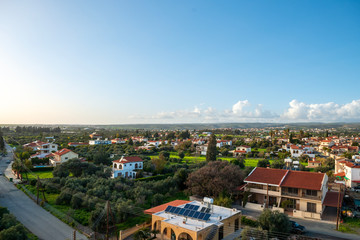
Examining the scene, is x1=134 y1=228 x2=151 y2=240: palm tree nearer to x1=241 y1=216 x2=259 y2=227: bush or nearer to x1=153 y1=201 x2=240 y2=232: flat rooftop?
x1=153 y1=201 x2=240 y2=232: flat rooftop

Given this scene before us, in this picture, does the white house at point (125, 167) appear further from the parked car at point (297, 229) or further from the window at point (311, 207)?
the parked car at point (297, 229)

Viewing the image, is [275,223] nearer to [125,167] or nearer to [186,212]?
[186,212]

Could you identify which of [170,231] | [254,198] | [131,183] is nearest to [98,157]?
[131,183]

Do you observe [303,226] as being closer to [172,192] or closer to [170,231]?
[170,231]

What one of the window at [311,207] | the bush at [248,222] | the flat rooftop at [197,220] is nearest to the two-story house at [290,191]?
the window at [311,207]

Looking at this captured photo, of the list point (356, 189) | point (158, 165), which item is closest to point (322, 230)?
point (356, 189)

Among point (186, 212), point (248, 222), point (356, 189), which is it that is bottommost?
point (356, 189)
